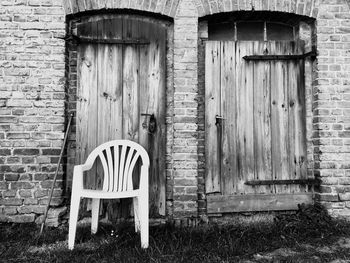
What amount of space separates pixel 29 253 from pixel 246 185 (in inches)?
97.8

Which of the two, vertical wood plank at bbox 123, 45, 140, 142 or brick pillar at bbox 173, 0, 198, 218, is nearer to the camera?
brick pillar at bbox 173, 0, 198, 218

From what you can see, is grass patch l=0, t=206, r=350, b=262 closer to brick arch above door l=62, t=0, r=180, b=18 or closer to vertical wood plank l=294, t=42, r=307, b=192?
vertical wood plank l=294, t=42, r=307, b=192

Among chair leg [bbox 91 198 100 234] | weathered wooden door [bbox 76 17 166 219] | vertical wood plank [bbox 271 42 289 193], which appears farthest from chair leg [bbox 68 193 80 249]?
vertical wood plank [bbox 271 42 289 193]

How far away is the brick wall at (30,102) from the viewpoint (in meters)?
3.65

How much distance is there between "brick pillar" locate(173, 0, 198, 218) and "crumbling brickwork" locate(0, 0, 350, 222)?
0.01 metres

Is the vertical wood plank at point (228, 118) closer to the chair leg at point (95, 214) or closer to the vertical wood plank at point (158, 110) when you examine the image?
the vertical wood plank at point (158, 110)

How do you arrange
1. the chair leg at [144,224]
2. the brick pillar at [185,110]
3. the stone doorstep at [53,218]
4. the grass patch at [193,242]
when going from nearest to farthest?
1. the grass patch at [193,242]
2. the chair leg at [144,224]
3. the stone doorstep at [53,218]
4. the brick pillar at [185,110]

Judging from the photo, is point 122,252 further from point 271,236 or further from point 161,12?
point 161,12

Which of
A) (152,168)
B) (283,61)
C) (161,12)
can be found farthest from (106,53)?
(283,61)

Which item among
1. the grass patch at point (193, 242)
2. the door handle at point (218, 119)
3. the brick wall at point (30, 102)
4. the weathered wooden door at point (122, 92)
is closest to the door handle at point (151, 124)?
the weathered wooden door at point (122, 92)

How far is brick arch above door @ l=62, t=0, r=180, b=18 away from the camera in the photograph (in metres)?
3.79

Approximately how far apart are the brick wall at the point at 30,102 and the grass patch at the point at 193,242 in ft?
1.24

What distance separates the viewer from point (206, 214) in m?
3.90

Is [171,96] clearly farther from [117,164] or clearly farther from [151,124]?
[117,164]
